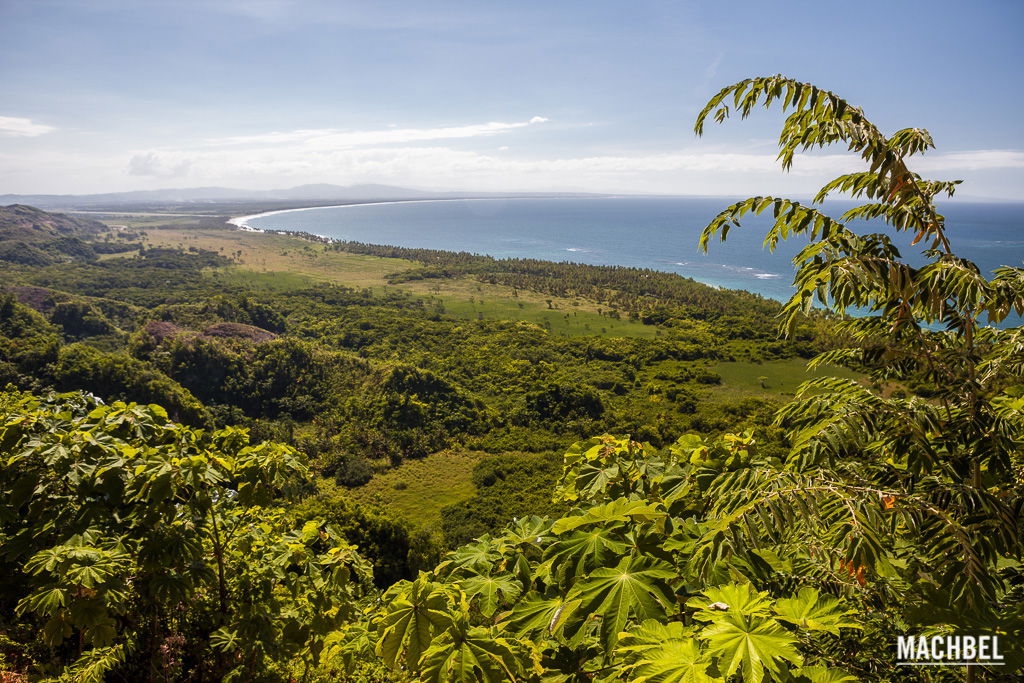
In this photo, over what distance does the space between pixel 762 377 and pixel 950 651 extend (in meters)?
58.4

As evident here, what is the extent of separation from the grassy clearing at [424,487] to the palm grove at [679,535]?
85.2ft

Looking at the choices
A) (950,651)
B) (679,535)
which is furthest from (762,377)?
(679,535)

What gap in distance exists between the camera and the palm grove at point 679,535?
7.42ft

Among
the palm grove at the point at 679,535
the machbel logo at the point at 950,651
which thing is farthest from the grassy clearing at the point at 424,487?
the machbel logo at the point at 950,651

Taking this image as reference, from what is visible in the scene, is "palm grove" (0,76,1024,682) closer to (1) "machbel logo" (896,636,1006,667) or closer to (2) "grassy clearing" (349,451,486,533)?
(1) "machbel logo" (896,636,1006,667)

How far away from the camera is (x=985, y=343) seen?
12.2 feet

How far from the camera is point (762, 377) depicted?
181 ft

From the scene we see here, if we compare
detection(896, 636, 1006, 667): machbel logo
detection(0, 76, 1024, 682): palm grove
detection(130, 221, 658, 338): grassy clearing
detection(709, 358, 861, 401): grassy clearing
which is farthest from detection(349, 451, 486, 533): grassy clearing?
detection(130, 221, 658, 338): grassy clearing

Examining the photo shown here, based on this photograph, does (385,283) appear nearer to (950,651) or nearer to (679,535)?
(679,535)

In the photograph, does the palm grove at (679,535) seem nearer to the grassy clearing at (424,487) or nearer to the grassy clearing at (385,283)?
the grassy clearing at (424,487)

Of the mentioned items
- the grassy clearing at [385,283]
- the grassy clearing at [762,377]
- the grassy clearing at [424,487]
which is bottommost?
the grassy clearing at [424,487]

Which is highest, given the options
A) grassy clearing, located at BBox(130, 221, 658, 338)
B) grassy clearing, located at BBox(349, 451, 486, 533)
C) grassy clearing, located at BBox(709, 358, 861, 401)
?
grassy clearing, located at BBox(130, 221, 658, 338)

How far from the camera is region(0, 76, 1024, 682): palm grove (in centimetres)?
226

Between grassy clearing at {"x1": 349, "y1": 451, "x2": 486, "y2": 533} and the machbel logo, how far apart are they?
28848 millimetres
